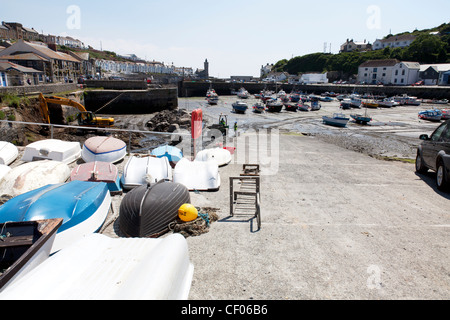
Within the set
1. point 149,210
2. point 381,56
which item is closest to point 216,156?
point 149,210

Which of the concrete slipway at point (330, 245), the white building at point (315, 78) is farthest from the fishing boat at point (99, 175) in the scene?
the white building at point (315, 78)

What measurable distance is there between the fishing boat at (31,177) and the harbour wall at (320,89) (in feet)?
241

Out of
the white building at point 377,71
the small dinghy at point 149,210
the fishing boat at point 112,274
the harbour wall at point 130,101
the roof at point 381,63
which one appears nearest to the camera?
the fishing boat at point 112,274

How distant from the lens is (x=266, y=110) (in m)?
50.2

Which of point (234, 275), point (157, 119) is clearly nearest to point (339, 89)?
point (157, 119)

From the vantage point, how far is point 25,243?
430 centimetres

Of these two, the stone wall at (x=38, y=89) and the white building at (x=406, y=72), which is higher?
the white building at (x=406, y=72)

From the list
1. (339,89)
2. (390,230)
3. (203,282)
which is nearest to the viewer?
(203,282)

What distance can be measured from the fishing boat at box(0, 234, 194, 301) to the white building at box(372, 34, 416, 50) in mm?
136917

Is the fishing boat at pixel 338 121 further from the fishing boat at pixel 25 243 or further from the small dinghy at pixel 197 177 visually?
the fishing boat at pixel 25 243

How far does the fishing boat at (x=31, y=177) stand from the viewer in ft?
23.7
